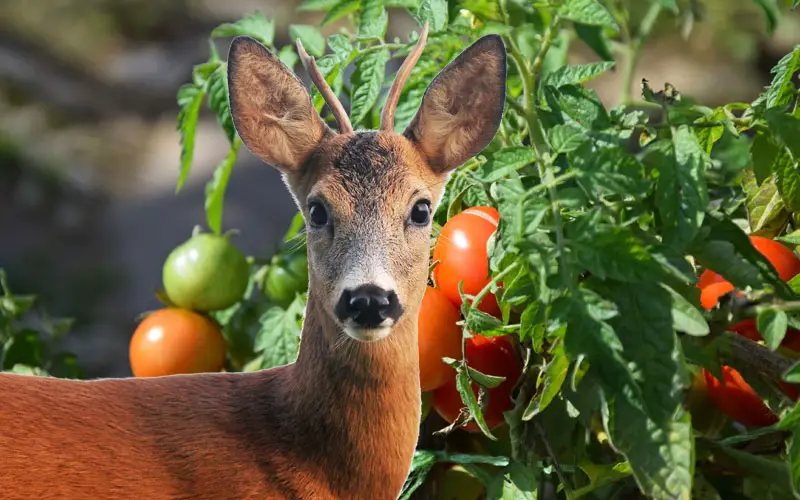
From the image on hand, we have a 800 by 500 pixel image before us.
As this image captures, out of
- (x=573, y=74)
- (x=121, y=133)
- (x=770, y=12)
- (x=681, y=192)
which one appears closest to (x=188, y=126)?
(x=573, y=74)

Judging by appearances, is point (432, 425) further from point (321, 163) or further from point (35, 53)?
point (35, 53)

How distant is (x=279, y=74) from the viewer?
2.31ft

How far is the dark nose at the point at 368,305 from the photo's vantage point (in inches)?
25.3

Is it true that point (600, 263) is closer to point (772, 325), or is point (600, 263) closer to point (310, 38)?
point (772, 325)

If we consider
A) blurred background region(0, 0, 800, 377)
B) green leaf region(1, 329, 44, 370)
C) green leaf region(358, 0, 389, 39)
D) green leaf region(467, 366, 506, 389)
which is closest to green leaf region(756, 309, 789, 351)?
green leaf region(467, 366, 506, 389)

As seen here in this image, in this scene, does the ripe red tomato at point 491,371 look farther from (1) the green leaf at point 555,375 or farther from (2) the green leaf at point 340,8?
(2) the green leaf at point 340,8

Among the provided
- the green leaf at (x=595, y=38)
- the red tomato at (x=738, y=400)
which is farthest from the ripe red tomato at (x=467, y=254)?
the green leaf at (x=595, y=38)

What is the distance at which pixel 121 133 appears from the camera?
3551 millimetres

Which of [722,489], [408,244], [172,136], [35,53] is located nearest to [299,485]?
[408,244]

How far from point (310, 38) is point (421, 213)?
1.30 feet

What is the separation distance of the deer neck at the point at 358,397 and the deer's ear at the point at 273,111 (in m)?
0.11

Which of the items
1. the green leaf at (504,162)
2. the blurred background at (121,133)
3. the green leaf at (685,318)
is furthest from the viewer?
the blurred background at (121,133)

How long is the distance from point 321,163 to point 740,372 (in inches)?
15.3

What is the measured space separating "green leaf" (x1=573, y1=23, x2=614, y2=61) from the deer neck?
58cm
